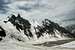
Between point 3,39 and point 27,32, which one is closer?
point 3,39

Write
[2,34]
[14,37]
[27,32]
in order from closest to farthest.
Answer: [2,34], [14,37], [27,32]

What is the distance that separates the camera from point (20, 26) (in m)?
198

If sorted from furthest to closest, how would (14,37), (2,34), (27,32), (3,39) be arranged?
1. (27,32)
2. (14,37)
3. (2,34)
4. (3,39)

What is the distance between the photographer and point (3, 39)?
135625 millimetres

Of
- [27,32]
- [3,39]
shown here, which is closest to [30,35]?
[27,32]

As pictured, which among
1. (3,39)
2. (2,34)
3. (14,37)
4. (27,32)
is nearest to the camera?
(3,39)

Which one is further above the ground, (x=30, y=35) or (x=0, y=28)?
(x=0, y=28)

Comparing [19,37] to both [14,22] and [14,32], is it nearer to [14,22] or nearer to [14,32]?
[14,32]

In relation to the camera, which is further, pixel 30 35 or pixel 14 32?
pixel 30 35

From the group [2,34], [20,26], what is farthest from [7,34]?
[20,26]

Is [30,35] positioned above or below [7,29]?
below

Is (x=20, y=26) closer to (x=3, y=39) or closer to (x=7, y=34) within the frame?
(x=7, y=34)

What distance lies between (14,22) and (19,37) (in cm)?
4041

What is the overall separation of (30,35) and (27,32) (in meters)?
5.75
